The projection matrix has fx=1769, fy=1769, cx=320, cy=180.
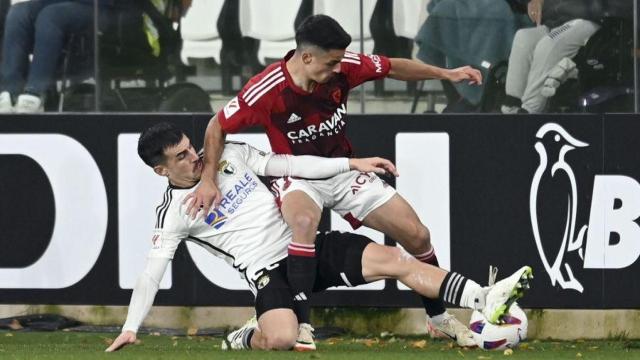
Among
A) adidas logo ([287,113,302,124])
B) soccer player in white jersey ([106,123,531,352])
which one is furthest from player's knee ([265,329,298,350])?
adidas logo ([287,113,302,124])

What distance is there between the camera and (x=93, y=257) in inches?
477

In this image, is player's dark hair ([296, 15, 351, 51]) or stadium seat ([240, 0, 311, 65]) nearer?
player's dark hair ([296, 15, 351, 51])

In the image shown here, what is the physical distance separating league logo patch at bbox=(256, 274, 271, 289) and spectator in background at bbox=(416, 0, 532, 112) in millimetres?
2586

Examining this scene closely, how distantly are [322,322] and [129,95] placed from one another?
6.73 ft

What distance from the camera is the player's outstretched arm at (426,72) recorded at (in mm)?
10445

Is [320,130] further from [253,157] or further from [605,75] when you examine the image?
[605,75]

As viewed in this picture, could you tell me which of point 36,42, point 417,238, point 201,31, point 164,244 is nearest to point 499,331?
point 417,238

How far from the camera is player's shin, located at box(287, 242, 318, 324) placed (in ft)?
32.3

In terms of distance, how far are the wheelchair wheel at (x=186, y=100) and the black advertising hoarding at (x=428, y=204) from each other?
0.14 m

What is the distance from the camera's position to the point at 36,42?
40.2 feet

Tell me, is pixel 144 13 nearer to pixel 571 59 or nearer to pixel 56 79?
pixel 56 79

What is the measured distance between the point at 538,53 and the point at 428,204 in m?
1.27

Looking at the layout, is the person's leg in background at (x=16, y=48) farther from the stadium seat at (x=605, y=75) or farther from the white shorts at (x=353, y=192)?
the stadium seat at (x=605, y=75)

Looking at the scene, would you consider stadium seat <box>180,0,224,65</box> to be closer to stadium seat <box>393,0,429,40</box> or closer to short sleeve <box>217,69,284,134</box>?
stadium seat <box>393,0,429,40</box>
